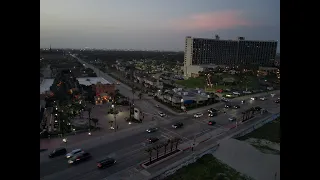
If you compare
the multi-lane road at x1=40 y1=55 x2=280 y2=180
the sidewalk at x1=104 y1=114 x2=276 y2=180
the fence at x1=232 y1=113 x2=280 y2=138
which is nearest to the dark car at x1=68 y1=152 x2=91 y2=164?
the multi-lane road at x1=40 y1=55 x2=280 y2=180

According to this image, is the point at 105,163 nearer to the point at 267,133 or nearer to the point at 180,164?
the point at 180,164

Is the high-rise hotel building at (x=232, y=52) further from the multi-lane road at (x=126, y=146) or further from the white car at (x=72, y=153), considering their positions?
the white car at (x=72, y=153)

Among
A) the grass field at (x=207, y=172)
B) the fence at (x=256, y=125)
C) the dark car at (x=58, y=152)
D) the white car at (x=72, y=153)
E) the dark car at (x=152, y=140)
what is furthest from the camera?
the fence at (x=256, y=125)

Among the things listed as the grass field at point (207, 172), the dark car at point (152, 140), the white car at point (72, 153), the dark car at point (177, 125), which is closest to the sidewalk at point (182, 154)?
the grass field at point (207, 172)

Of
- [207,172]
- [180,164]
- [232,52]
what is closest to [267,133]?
[207,172]

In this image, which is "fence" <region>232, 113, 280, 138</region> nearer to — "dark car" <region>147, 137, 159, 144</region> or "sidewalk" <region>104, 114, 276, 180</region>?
"sidewalk" <region>104, 114, 276, 180</region>

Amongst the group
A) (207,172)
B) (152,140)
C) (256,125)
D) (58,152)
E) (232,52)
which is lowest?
(207,172)
